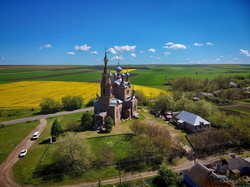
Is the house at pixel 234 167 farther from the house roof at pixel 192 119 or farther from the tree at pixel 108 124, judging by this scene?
the tree at pixel 108 124

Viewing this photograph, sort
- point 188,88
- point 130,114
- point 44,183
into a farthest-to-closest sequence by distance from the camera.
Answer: point 188,88
point 130,114
point 44,183

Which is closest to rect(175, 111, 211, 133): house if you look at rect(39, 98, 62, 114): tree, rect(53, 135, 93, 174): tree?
rect(53, 135, 93, 174): tree

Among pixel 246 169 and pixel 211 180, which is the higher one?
pixel 211 180

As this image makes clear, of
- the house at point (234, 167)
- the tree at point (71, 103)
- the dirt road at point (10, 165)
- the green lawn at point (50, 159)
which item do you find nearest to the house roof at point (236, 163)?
the house at point (234, 167)

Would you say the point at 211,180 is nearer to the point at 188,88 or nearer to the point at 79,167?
the point at 79,167

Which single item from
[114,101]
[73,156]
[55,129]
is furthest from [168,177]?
[114,101]

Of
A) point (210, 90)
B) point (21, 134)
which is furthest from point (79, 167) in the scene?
point (210, 90)

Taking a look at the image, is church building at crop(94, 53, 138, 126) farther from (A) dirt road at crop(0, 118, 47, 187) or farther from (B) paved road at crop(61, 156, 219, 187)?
(B) paved road at crop(61, 156, 219, 187)
